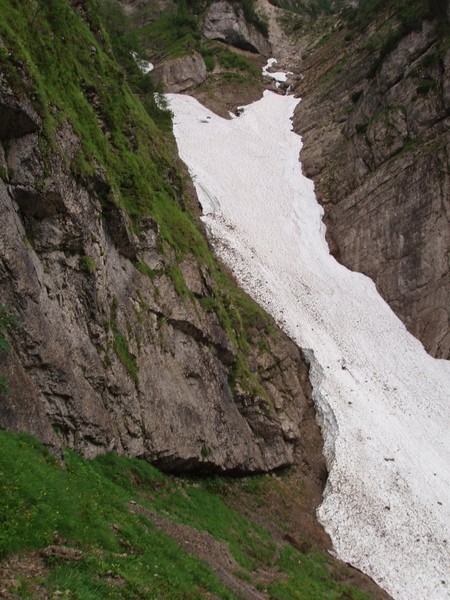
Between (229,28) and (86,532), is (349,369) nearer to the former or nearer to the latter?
(86,532)

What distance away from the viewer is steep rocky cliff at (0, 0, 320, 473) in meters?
12.5

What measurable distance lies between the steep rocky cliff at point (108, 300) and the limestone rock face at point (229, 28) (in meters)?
60.2

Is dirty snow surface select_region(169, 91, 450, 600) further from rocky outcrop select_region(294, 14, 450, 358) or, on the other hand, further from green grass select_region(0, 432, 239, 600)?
green grass select_region(0, 432, 239, 600)

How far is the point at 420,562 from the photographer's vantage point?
19.2 metres

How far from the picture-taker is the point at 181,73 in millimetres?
67125

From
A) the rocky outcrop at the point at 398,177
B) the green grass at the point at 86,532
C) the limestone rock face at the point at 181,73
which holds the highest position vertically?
the limestone rock face at the point at 181,73

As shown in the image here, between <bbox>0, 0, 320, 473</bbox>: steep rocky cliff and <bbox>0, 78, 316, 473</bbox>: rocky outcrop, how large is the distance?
0.05 metres

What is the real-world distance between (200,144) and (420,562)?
42.5 metres

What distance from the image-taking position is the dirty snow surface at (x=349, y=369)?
19.9 m

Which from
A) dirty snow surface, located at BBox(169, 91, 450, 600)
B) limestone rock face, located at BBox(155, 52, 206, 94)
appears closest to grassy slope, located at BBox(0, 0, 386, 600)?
dirty snow surface, located at BBox(169, 91, 450, 600)

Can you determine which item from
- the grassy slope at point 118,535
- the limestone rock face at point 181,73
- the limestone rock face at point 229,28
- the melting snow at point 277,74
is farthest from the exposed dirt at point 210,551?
the limestone rock face at point 229,28

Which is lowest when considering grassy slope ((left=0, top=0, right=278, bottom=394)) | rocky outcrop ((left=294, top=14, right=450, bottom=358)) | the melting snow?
grassy slope ((left=0, top=0, right=278, bottom=394))

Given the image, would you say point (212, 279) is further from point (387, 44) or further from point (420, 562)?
point (387, 44)

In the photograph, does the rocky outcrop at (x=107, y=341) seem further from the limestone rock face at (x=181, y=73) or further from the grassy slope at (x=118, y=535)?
the limestone rock face at (x=181, y=73)
